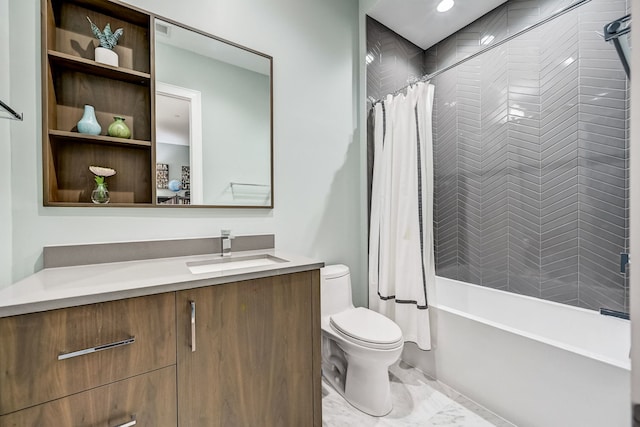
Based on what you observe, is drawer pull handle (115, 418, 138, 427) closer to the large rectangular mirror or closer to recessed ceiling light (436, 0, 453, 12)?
the large rectangular mirror

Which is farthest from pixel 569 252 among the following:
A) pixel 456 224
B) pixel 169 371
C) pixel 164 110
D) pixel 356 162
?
pixel 164 110

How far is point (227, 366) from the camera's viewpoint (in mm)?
1127

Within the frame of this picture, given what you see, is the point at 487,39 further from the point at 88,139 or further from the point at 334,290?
the point at 88,139

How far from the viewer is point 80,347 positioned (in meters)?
0.88

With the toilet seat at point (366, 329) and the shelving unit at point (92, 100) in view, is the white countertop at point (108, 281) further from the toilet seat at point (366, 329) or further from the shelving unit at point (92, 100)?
the toilet seat at point (366, 329)

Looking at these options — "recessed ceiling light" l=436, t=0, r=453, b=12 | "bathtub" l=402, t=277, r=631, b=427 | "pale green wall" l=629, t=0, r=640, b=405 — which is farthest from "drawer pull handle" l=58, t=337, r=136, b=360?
"recessed ceiling light" l=436, t=0, r=453, b=12

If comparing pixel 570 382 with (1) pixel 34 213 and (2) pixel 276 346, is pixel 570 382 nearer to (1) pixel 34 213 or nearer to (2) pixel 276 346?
(2) pixel 276 346

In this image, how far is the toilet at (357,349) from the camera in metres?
1.51

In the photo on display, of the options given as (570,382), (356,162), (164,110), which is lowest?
(570,382)

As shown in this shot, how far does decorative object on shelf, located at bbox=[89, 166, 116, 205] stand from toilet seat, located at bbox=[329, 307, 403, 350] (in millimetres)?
1342

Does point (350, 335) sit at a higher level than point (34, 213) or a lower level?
lower

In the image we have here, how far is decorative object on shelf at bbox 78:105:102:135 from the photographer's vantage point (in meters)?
1.29

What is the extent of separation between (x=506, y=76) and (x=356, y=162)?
1.30 metres

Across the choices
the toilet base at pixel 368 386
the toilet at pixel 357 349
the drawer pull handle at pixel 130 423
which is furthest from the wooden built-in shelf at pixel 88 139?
the toilet base at pixel 368 386
